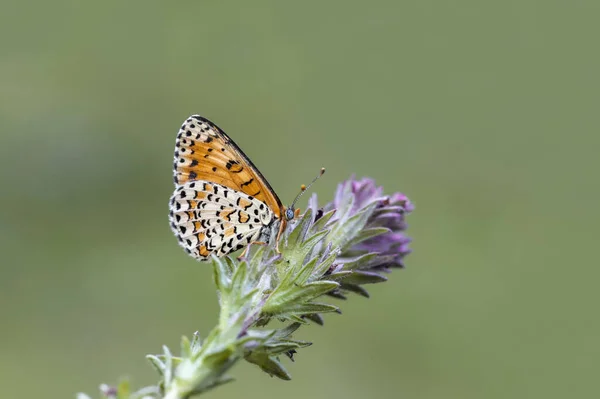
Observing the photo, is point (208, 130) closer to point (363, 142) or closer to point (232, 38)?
point (363, 142)

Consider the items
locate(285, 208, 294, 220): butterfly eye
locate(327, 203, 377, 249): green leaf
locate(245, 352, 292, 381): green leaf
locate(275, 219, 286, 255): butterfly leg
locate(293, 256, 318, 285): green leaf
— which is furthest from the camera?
locate(285, 208, 294, 220): butterfly eye

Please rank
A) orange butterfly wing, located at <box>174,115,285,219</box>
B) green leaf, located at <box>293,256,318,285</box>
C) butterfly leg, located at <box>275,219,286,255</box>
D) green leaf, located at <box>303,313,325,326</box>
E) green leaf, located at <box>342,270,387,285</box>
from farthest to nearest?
1. orange butterfly wing, located at <box>174,115,285,219</box>
2. green leaf, located at <box>342,270,387,285</box>
3. butterfly leg, located at <box>275,219,286,255</box>
4. green leaf, located at <box>303,313,325,326</box>
5. green leaf, located at <box>293,256,318,285</box>

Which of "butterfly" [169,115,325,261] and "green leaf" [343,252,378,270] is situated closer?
"green leaf" [343,252,378,270]

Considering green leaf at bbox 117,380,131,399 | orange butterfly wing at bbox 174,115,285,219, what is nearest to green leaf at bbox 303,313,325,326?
orange butterfly wing at bbox 174,115,285,219

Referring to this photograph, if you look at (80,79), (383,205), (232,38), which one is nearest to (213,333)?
(383,205)

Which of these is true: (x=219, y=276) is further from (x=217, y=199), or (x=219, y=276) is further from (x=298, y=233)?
(x=217, y=199)

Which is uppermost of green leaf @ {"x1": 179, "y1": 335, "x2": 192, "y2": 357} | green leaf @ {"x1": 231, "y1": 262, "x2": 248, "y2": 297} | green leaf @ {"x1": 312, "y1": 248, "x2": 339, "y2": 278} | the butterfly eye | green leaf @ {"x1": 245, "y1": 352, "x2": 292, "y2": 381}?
the butterfly eye

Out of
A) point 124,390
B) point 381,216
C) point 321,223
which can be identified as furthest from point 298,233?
point 124,390

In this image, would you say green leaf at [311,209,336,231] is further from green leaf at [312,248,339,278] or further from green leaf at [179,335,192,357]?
green leaf at [179,335,192,357]
